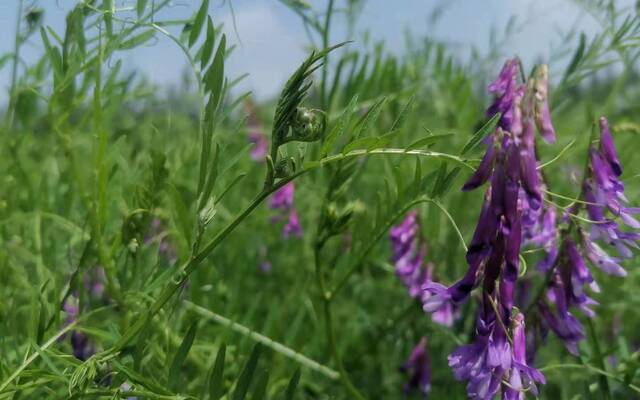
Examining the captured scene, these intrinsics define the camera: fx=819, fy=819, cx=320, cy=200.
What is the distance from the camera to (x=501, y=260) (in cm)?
80

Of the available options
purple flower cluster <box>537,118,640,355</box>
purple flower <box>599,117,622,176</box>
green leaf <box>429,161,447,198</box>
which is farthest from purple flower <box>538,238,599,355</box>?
green leaf <box>429,161,447,198</box>

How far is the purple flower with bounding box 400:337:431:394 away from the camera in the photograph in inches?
60.5

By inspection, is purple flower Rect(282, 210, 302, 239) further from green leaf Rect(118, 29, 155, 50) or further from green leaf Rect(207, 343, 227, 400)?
green leaf Rect(207, 343, 227, 400)

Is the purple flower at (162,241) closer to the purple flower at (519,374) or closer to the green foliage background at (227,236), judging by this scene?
the green foliage background at (227,236)

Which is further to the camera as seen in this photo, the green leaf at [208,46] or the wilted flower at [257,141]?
the wilted flower at [257,141]

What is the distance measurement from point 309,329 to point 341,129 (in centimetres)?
84

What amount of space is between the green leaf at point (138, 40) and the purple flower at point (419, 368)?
786mm

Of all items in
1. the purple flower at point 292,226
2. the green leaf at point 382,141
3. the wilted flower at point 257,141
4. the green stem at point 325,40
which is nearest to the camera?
the green leaf at point 382,141

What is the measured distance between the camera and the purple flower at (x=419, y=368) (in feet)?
5.04

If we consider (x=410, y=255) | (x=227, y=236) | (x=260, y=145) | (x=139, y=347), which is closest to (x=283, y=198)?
(x=410, y=255)

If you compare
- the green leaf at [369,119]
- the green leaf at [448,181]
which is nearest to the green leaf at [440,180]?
the green leaf at [448,181]

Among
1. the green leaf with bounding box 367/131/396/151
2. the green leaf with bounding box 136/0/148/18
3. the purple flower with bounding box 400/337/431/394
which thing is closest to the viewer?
the green leaf with bounding box 367/131/396/151

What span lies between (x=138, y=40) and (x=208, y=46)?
0.23 m

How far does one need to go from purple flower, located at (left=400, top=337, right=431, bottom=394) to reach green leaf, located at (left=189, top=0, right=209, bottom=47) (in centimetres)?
82
